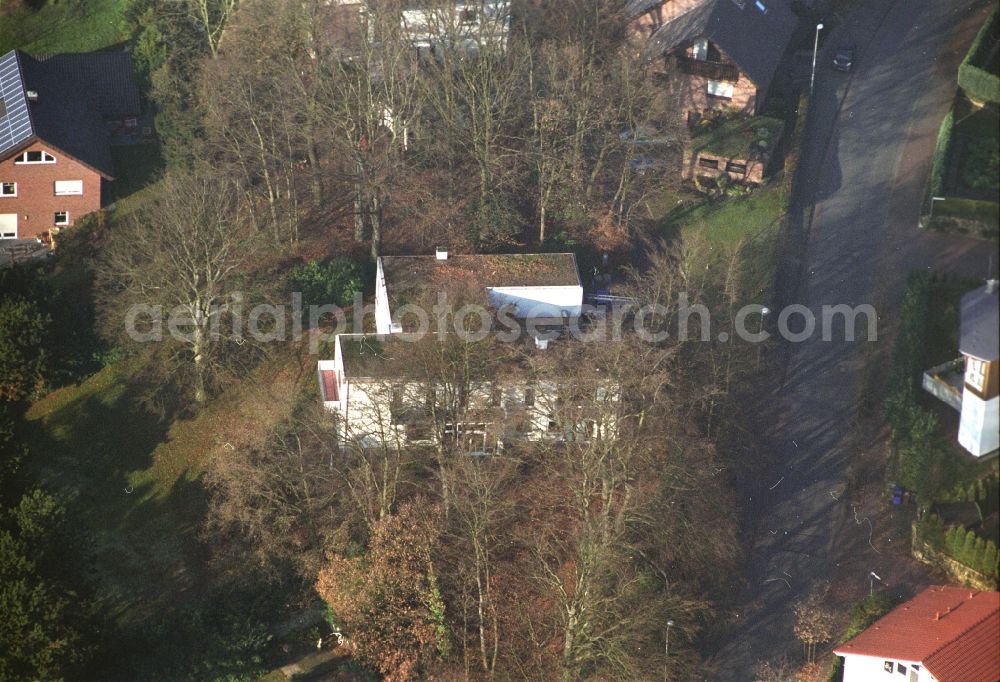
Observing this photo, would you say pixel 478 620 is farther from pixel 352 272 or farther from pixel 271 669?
pixel 352 272

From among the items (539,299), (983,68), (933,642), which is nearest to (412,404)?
(539,299)

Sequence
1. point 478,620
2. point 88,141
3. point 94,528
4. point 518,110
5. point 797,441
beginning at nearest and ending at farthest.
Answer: point 797,441 → point 478,620 → point 94,528 → point 518,110 → point 88,141

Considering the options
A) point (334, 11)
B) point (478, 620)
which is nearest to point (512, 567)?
point (478, 620)

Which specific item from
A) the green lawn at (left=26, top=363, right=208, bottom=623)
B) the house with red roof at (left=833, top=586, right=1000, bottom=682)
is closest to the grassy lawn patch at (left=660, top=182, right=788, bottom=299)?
the house with red roof at (left=833, top=586, right=1000, bottom=682)

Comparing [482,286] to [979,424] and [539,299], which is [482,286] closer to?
[539,299]

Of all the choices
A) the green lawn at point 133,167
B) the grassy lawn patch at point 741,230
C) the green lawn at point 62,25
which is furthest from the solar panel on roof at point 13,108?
the grassy lawn patch at point 741,230

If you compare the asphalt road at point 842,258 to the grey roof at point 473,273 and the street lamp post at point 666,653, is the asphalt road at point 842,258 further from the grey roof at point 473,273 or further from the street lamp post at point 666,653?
the grey roof at point 473,273
